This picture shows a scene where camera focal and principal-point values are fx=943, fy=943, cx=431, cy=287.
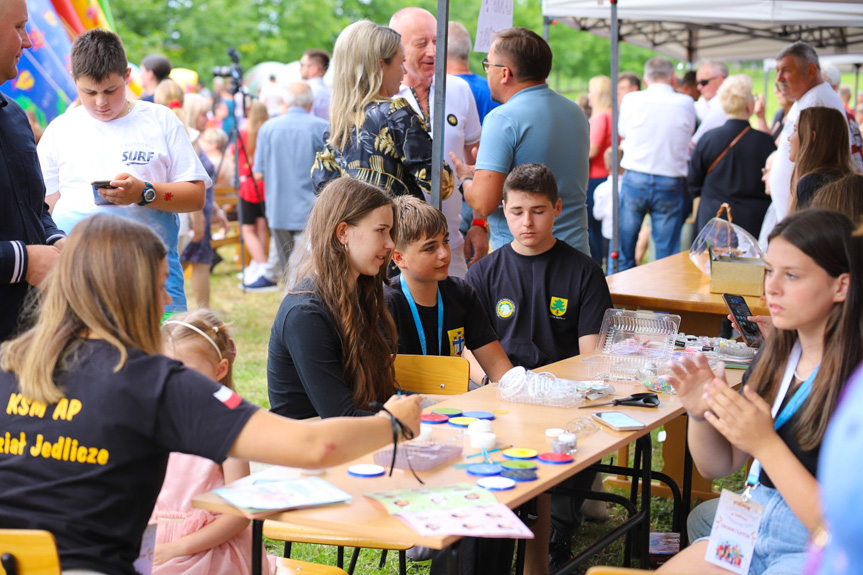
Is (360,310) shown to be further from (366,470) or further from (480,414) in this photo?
(366,470)

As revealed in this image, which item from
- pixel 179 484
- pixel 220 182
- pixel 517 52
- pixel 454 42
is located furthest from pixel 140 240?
pixel 220 182

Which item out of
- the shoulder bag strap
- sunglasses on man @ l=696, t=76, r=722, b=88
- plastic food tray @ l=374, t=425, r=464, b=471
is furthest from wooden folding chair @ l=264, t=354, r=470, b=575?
sunglasses on man @ l=696, t=76, r=722, b=88

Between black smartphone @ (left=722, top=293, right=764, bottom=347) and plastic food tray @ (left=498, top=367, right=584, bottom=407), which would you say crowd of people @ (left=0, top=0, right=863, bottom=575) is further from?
plastic food tray @ (left=498, top=367, right=584, bottom=407)

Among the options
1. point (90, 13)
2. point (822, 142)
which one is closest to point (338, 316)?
point (822, 142)

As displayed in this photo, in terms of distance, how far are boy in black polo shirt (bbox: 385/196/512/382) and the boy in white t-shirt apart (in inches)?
39.2

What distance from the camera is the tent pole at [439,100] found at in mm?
3588

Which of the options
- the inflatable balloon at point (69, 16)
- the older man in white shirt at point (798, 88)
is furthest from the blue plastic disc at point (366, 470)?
the inflatable balloon at point (69, 16)

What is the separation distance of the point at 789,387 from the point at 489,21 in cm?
271

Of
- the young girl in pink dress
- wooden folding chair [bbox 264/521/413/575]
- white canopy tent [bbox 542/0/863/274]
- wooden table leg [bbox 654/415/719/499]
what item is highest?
white canopy tent [bbox 542/0/863/274]

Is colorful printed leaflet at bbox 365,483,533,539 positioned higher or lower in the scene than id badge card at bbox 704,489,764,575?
higher

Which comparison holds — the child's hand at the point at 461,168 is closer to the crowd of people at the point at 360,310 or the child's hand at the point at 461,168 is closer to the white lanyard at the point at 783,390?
the crowd of people at the point at 360,310

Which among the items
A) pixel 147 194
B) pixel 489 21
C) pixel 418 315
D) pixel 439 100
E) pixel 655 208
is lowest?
pixel 655 208

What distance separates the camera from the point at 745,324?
3369mm

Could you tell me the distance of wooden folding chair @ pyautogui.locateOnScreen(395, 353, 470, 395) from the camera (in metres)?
3.04
